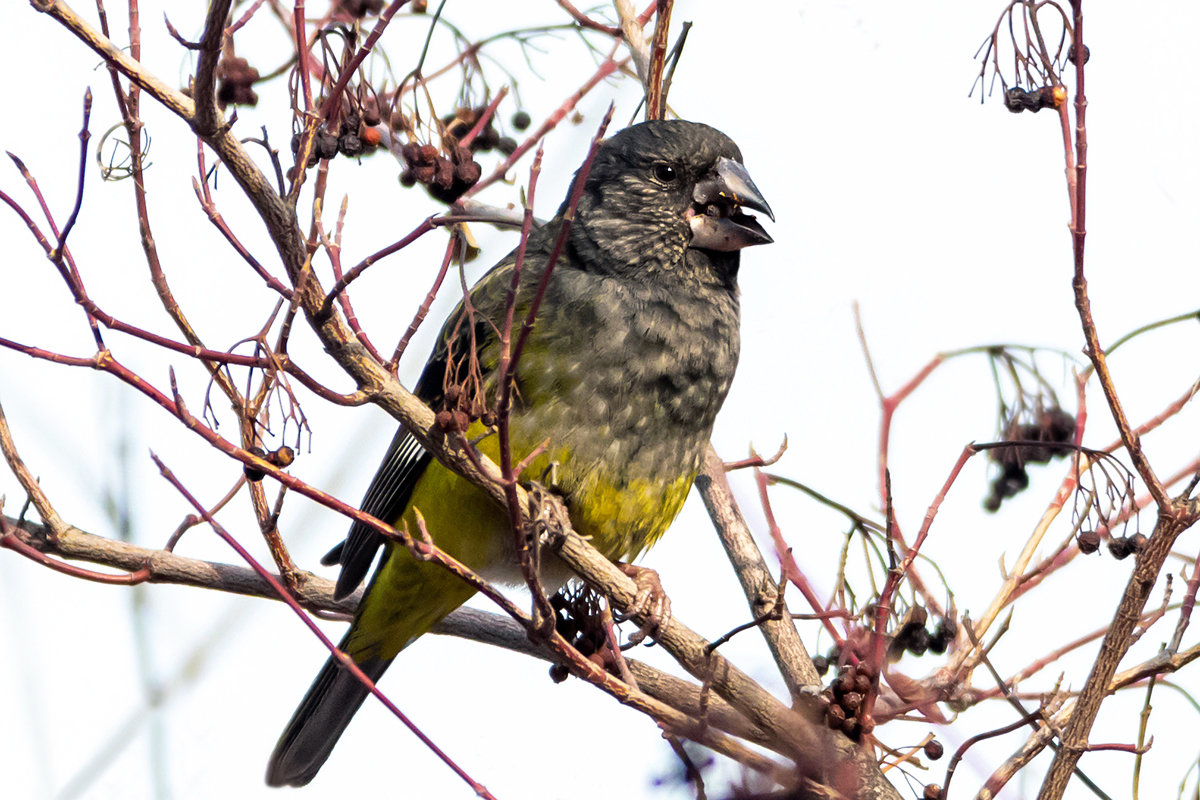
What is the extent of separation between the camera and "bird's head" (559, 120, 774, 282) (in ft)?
12.1

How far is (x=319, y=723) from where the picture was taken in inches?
166

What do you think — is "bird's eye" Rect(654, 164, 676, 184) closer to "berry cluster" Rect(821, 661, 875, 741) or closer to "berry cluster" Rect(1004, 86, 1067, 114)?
"berry cluster" Rect(1004, 86, 1067, 114)

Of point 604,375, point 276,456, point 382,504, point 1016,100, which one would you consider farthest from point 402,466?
point 1016,100

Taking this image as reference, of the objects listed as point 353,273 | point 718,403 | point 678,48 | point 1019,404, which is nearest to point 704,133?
point 678,48

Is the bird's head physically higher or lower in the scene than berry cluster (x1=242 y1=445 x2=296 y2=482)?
higher

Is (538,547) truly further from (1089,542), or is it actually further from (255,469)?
(1089,542)

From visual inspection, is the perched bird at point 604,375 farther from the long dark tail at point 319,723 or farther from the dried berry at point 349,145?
the dried berry at point 349,145

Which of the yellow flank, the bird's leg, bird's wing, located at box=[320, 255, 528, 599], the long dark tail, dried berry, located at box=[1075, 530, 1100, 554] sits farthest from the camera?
the long dark tail

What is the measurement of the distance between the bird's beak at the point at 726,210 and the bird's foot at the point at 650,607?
1.10m

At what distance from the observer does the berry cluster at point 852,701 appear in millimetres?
2393

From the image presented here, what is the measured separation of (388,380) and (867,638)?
116cm

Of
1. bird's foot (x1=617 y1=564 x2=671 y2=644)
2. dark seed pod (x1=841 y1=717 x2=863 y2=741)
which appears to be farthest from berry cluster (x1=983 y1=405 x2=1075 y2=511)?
dark seed pod (x1=841 y1=717 x2=863 y2=741)

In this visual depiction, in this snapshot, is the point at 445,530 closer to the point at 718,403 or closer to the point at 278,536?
the point at 278,536

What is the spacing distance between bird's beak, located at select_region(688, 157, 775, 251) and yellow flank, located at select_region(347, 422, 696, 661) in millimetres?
769
